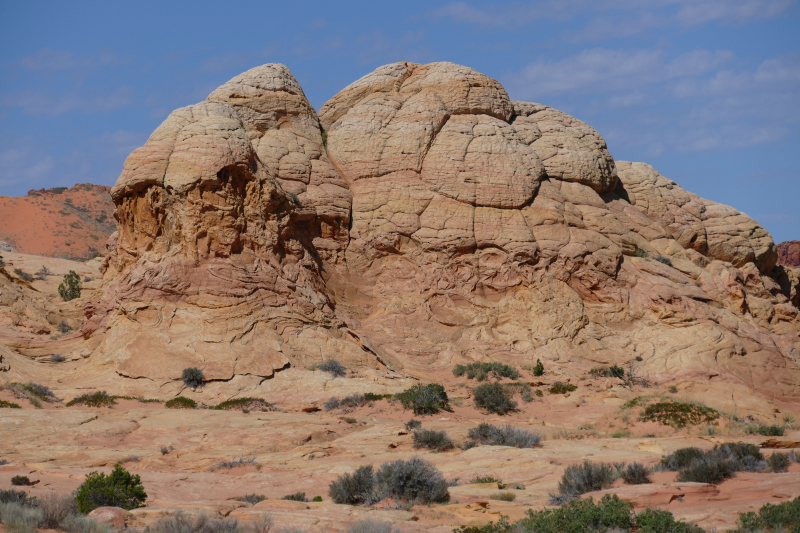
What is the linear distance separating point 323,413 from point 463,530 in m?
12.0

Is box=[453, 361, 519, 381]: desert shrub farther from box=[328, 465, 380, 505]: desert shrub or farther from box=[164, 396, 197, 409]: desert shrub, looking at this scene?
box=[328, 465, 380, 505]: desert shrub

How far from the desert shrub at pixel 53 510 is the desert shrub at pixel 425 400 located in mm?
Answer: 12285

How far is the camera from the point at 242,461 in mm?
15469

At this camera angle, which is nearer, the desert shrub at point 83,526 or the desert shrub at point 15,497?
the desert shrub at point 83,526

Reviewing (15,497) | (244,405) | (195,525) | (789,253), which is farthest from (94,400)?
(789,253)

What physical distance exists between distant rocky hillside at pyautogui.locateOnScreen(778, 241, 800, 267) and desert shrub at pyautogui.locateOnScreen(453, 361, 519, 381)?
263 feet

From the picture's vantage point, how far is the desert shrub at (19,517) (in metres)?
8.28

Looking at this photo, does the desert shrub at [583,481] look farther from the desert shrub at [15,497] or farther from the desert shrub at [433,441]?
the desert shrub at [15,497]

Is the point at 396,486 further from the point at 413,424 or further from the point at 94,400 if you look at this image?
the point at 94,400

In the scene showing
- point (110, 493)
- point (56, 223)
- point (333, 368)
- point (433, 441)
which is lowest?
point (433, 441)

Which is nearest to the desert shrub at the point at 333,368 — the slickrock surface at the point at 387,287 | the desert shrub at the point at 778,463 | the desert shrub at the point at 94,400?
the slickrock surface at the point at 387,287

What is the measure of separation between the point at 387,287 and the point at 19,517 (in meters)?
23.0

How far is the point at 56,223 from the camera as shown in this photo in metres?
91.6

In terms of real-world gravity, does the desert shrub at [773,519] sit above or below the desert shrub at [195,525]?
below
